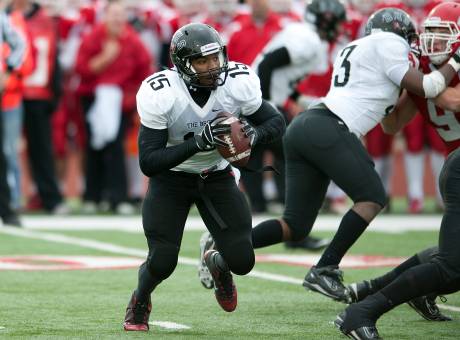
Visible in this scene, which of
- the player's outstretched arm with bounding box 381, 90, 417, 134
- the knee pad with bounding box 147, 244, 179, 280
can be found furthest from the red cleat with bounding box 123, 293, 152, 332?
the player's outstretched arm with bounding box 381, 90, 417, 134

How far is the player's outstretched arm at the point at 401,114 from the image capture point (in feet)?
21.7

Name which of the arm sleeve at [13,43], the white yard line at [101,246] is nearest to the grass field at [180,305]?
the white yard line at [101,246]

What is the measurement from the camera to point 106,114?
1224 centimetres

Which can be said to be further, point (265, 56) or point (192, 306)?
point (265, 56)

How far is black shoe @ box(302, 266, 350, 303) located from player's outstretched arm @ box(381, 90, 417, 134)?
971mm

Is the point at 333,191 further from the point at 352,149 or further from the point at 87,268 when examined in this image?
the point at 352,149

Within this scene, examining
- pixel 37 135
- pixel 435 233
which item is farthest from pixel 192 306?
pixel 37 135

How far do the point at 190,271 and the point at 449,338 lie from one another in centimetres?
283

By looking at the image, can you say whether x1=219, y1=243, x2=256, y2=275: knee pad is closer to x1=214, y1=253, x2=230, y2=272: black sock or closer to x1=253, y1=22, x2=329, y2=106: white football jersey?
x1=214, y1=253, x2=230, y2=272: black sock

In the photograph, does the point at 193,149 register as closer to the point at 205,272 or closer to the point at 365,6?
the point at 205,272

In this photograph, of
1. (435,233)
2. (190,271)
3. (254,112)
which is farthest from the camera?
(435,233)

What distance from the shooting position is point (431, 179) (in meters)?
14.8

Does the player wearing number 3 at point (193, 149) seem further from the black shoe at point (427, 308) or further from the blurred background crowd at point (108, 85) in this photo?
the blurred background crowd at point (108, 85)

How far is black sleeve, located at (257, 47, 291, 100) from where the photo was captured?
8695mm
